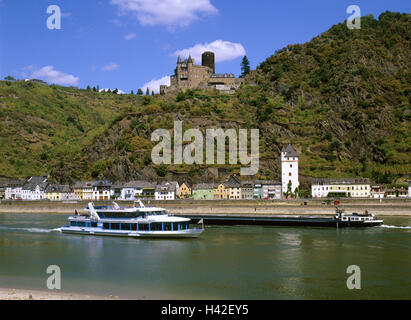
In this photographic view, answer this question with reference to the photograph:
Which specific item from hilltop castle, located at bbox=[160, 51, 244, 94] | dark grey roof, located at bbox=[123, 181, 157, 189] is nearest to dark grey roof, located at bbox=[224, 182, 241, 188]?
dark grey roof, located at bbox=[123, 181, 157, 189]

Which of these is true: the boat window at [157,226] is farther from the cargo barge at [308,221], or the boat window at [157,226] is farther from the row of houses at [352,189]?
the row of houses at [352,189]

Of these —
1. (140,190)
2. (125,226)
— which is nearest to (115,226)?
(125,226)

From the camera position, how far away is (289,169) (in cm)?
7725

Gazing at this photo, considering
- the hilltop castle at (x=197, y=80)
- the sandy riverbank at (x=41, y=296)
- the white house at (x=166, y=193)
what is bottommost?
the sandy riverbank at (x=41, y=296)

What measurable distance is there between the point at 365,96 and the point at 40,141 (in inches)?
3543

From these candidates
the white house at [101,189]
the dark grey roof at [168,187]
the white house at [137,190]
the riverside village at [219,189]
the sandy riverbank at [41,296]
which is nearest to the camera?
the sandy riverbank at [41,296]

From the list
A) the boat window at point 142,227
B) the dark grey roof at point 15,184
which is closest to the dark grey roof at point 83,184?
the dark grey roof at point 15,184

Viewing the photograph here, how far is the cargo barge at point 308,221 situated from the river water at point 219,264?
529 centimetres

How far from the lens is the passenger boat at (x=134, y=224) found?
126 feet

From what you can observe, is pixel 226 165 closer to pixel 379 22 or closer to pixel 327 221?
pixel 327 221

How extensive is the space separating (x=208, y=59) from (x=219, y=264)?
348 feet

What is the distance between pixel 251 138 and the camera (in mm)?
Result: 90062

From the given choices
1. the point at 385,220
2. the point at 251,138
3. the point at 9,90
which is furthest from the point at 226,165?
the point at 9,90

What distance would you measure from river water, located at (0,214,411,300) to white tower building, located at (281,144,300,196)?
3544 centimetres
